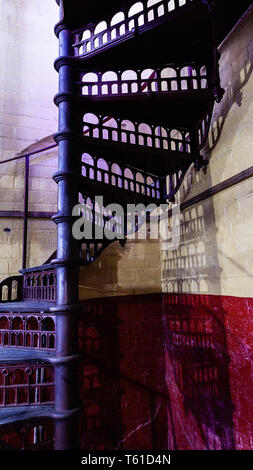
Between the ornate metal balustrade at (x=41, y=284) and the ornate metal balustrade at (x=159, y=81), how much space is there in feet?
3.88

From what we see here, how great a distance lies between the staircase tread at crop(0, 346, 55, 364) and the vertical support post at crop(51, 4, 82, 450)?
0.30ft

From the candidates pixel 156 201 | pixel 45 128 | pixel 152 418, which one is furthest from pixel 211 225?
pixel 45 128

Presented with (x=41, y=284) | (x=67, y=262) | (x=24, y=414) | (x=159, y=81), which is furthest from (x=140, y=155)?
(x=24, y=414)

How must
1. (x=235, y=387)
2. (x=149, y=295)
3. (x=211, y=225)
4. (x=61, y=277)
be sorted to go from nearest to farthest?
(x=61, y=277)
(x=235, y=387)
(x=211, y=225)
(x=149, y=295)

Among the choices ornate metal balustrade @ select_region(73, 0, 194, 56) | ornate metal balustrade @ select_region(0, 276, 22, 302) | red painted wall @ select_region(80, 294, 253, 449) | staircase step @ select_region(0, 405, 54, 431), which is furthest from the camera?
ornate metal balustrade @ select_region(0, 276, 22, 302)

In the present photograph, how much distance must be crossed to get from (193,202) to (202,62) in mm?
1024

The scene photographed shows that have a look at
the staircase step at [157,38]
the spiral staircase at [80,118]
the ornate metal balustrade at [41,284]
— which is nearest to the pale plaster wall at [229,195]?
the spiral staircase at [80,118]

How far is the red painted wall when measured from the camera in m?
1.98

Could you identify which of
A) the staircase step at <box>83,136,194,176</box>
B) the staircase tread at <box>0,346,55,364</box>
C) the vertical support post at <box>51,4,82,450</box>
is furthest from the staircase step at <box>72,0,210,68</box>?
the staircase tread at <box>0,346,55,364</box>

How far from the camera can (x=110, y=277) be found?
114 inches

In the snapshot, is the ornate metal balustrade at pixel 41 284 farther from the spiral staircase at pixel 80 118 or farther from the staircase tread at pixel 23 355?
the staircase tread at pixel 23 355

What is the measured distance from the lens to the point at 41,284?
2207mm

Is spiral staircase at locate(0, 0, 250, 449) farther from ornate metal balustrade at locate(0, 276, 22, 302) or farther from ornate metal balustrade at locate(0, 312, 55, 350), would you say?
ornate metal balustrade at locate(0, 276, 22, 302)
